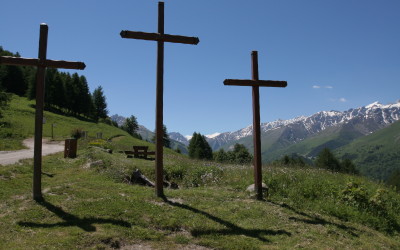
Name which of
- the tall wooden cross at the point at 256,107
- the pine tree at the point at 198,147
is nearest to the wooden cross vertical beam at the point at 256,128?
the tall wooden cross at the point at 256,107

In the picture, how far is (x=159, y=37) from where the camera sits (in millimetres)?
11109

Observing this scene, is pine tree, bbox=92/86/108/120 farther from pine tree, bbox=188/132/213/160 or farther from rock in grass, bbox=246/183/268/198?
rock in grass, bbox=246/183/268/198

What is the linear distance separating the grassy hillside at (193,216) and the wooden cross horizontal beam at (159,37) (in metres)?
5.22

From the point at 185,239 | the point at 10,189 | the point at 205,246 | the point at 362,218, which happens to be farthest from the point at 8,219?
the point at 362,218

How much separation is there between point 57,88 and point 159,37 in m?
82.0

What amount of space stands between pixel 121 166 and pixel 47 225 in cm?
921

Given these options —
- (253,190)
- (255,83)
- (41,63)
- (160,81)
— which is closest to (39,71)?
(41,63)

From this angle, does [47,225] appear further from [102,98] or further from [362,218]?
[102,98]

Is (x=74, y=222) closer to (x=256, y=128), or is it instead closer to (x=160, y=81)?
(x=160, y=81)

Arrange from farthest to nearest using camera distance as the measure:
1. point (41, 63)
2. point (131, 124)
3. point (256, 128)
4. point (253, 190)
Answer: point (131, 124) → point (253, 190) → point (256, 128) → point (41, 63)

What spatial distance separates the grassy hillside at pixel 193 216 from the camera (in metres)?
7.42

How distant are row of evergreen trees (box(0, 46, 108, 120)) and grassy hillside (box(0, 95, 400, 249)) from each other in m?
76.9

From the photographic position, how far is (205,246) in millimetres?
7461

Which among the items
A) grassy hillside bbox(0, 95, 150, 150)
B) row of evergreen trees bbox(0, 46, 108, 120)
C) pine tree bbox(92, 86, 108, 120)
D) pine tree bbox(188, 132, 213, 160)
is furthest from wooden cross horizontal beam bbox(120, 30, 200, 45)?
pine tree bbox(92, 86, 108, 120)
